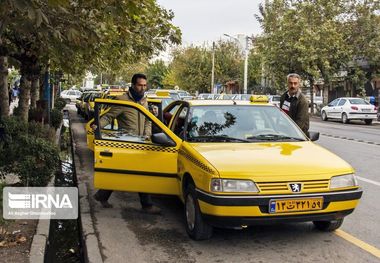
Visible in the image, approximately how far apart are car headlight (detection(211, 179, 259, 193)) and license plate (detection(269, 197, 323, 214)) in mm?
228

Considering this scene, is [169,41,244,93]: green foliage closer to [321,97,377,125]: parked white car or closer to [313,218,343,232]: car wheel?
[321,97,377,125]: parked white car

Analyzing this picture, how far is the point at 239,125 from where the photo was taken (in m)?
5.98

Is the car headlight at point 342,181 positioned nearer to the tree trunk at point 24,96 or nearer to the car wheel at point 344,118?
the tree trunk at point 24,96

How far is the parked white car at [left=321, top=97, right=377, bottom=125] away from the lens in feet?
89.9

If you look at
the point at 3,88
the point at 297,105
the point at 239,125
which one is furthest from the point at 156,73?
the point at 239,125

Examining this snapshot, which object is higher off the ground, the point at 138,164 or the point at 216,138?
the point at 216,138

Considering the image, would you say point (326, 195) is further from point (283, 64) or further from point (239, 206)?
point (283, 64)

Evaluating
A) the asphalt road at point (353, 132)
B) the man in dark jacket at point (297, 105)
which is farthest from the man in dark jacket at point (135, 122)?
the asphalt road at point (353, 132)

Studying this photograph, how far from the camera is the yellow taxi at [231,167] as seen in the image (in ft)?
15.3

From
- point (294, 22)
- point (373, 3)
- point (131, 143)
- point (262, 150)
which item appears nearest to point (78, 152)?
point (131, 143)

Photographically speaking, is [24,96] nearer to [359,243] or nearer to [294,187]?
[294,187]

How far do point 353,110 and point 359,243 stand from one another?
2382 cm

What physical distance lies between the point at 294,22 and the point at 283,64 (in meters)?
3.12

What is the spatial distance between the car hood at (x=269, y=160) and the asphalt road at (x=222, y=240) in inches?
33.6
